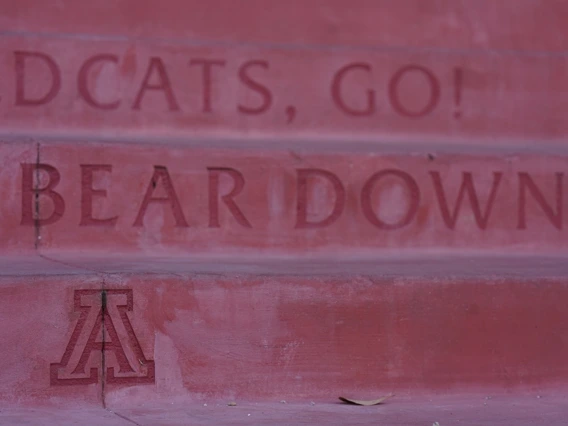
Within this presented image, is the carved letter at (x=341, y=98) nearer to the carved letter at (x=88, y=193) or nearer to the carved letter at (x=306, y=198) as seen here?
the carved letter at (x=306, y=198)

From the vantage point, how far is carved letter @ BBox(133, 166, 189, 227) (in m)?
4.27

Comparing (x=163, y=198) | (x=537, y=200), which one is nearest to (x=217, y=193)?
(x=163, y=198)

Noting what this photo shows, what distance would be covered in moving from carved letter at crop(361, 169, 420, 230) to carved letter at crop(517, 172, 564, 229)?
49 cm

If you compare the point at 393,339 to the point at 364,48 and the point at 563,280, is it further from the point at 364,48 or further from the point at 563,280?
the point at 364,48

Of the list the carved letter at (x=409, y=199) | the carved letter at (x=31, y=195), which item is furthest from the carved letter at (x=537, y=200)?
the carved letter at (x=31, y=195)

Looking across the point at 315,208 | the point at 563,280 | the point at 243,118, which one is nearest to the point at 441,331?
the point at 563,280

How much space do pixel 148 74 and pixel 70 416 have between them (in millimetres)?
1753

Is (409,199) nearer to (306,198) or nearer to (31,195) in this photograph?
(306,198)

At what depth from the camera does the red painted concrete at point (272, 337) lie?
3652 millimetres

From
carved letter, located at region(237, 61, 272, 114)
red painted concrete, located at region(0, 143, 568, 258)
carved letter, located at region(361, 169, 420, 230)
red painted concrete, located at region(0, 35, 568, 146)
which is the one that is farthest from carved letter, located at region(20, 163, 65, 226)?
carved letter, located at region(361, 169, 420, 230)

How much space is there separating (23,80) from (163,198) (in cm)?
87

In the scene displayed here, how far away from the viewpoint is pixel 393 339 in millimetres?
3914

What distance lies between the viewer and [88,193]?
422cm

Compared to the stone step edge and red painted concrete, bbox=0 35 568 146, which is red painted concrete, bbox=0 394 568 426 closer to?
the stone step edge
